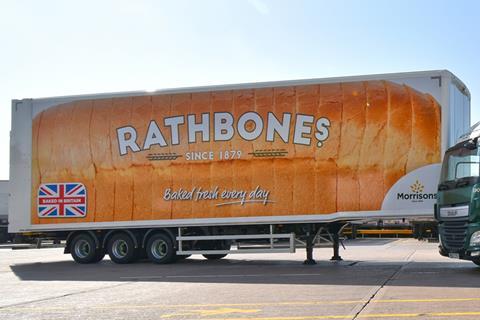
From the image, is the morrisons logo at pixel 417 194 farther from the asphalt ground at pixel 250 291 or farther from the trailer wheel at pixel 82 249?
the trailer wheel at pixel 82 249

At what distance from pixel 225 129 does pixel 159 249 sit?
394cm

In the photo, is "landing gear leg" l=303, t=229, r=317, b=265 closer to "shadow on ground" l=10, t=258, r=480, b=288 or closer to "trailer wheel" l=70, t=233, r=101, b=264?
"shadow on ground" l=10, t=258, r=480, b=288

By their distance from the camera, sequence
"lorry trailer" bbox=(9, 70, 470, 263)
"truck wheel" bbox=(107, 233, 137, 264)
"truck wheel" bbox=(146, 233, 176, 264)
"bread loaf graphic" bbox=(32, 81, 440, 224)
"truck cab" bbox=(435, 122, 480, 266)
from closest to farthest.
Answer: "truck cab" bbox=(435, 122, 480, 266) → "lorry trailer" bbox=(9, 70, 470, 263) → "bread loaf graphic" bbox=(32, 81, 440, 224) → "truck wheel" bbox=(146, 233, 176, 264) → "truck wheel" bbox=(107, 233, 137, 264)

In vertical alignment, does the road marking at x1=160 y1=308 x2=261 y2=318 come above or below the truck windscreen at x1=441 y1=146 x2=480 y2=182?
below

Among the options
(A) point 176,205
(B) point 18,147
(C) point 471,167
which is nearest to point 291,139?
(A) point 176,205

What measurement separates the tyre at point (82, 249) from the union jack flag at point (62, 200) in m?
0.78

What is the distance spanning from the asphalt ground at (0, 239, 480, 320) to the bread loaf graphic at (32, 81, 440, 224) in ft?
5.70

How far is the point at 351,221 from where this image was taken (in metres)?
Answer: 16.1

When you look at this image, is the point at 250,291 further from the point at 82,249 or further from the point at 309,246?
the point at 82,249

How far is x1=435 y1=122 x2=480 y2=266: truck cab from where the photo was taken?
41.9 feet

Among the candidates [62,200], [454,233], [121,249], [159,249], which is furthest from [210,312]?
[62,200]

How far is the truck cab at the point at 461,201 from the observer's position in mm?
12766

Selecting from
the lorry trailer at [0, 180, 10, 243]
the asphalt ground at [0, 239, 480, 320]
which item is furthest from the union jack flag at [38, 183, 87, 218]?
the lorry trailer at [0, 180, 10, 243]

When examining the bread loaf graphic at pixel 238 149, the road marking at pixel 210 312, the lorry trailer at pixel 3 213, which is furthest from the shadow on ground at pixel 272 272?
the lorry trailer at pixel 3 213
